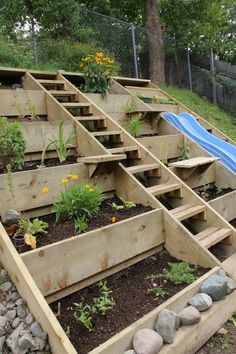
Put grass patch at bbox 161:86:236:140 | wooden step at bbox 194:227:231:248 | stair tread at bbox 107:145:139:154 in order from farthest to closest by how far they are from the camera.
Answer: grass patch at bbox 161:86:236:140, stair tread at bbox 107:145:139:154, wooden step at bbox 194:227:231:248

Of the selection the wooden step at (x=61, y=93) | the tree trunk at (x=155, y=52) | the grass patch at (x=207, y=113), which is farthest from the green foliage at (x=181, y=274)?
the tree trunk at (x=155, y=52)

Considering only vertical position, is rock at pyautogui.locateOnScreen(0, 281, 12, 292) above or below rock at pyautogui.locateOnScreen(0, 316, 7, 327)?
above

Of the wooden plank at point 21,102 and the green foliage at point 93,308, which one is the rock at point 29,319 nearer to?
the green foliage at point 93,308

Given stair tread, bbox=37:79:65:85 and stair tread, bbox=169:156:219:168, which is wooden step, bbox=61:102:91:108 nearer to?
stair tread, bbox=37:79:65:85

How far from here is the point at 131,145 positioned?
381 centimetres

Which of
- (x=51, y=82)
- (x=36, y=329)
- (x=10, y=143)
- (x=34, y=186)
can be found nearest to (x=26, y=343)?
(x=36, y=329)

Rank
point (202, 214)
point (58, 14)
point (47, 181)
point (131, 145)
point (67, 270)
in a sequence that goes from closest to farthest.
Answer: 1. point (67, 270)
2. point (47, 181)
3. point (202, 214)
4. point (131, 145)
5. point (58, 14)

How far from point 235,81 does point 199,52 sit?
5.07 feet

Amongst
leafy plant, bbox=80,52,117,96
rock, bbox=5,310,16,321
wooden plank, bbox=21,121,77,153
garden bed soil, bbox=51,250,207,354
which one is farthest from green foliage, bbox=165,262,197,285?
leafy plant, bbox=80,52,117,96

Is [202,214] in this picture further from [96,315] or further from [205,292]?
[96,315]

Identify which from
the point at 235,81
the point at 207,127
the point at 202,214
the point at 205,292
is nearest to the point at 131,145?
the point at 202,214

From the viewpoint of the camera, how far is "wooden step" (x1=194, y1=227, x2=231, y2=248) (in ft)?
9.54

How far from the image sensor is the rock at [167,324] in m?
2.00

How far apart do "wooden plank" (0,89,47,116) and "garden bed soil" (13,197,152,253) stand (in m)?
1.57
